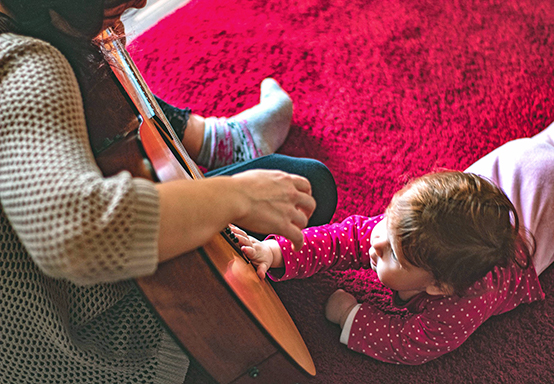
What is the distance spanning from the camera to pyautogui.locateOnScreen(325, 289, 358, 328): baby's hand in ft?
3.16

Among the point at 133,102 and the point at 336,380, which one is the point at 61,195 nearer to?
the point at 133,102

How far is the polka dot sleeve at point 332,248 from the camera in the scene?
2.99 ft

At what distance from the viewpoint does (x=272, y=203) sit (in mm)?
499

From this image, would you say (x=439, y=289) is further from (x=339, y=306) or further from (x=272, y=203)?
(x=272, y=203)

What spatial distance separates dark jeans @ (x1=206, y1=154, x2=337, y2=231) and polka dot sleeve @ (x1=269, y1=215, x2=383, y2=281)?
57 millimetres

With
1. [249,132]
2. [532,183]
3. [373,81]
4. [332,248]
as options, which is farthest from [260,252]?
[373,81]

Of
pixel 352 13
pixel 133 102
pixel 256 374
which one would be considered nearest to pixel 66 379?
pixel 256 374

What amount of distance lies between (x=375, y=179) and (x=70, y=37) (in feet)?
2.78

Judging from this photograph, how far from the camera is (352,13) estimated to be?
1473 mm

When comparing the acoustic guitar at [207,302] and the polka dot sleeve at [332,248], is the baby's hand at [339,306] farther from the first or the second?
the acoustic guitar at [207,302]

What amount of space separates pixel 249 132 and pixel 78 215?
0.81 m

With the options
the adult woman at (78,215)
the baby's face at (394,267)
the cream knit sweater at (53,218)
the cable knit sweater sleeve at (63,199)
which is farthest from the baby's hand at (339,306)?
the cable knit sweater sleeve at (63,199)

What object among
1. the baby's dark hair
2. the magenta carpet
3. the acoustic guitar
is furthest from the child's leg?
the acoustic guitar

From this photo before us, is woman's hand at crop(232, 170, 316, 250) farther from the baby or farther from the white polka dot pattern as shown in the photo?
the white polka dot pattern
